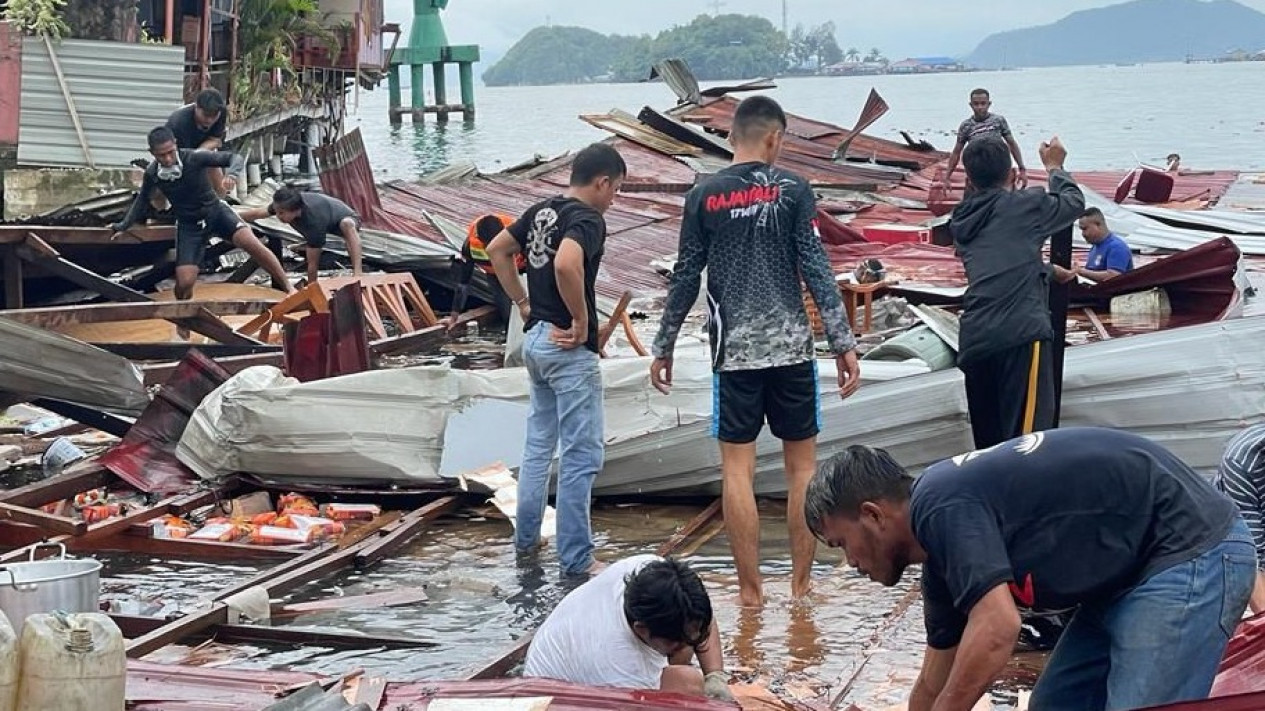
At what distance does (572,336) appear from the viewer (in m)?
6.85

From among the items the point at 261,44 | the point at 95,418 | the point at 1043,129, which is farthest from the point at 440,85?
the point at 95,418

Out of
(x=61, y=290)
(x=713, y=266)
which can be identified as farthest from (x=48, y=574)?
(x=61, y=290)

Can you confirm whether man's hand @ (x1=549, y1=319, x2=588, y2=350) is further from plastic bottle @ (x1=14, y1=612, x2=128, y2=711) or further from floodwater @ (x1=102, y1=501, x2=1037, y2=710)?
plastic bottle @ (x1=14, y1=612, x2=128, y2=711)

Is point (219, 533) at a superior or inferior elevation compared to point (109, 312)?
inferior

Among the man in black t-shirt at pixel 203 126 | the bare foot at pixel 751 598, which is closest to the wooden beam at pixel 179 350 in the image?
the man in black t-shirt at pixel 203 126

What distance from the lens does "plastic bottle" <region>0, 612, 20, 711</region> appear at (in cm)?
387

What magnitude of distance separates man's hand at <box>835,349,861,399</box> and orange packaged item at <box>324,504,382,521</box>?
2.87 metres

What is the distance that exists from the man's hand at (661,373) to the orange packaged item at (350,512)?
2.19 metres

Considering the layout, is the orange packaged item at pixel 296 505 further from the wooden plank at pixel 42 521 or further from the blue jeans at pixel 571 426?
the blue jeans at pixel 571 426

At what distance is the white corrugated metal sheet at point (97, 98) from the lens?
54.8 ft

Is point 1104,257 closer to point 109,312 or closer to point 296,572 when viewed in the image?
point 109,312

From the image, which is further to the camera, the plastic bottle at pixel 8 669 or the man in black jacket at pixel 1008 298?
the man in black jacket at pixel 1008 298

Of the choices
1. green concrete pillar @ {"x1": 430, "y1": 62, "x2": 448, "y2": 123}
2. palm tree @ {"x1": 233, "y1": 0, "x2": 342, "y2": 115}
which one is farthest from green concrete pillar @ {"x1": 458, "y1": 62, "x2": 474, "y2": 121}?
palm tree @ {"x1": 233, "y1": 0, "x2": 342, "y2": 115}

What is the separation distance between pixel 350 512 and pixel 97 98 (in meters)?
10.3
